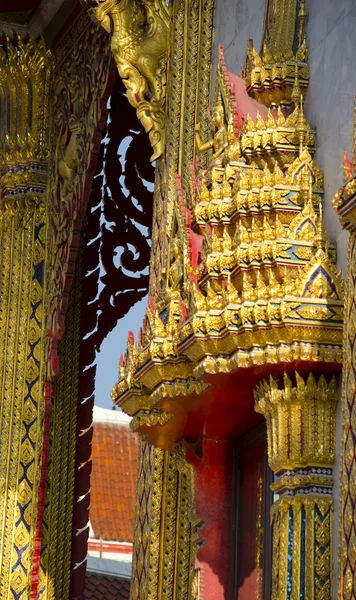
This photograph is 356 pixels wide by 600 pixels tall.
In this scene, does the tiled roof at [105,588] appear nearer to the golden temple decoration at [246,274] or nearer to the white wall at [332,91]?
the golden temple decoration at [246,274]

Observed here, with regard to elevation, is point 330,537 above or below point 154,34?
below

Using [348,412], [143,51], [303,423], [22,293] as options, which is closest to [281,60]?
[303,423]

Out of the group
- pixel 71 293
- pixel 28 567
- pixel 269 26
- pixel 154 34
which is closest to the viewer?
pixel 269 26

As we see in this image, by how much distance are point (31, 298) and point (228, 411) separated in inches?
138

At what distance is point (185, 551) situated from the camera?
741cm

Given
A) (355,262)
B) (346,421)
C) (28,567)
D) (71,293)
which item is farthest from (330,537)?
(71,293)

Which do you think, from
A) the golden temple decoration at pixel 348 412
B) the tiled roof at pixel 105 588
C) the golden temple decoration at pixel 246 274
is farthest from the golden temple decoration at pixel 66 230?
the golden temple decoration at pixel 348 412

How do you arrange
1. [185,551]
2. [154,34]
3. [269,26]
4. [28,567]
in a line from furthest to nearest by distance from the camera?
[28,567], [154,34], [185,551], [269,26]

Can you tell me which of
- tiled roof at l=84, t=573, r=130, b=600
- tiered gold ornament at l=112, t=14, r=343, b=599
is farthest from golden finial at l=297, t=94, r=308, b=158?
tiled roof at l=84, t=573, r=130, b=600

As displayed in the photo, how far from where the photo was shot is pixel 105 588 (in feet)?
36.9

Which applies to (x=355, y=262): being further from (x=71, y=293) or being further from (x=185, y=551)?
(x=71, y=293)

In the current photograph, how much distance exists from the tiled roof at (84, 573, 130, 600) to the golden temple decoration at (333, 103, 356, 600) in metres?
6.06

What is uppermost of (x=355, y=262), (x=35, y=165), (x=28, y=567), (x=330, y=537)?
(x=35, y=165)

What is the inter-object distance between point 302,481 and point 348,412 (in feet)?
2.02
